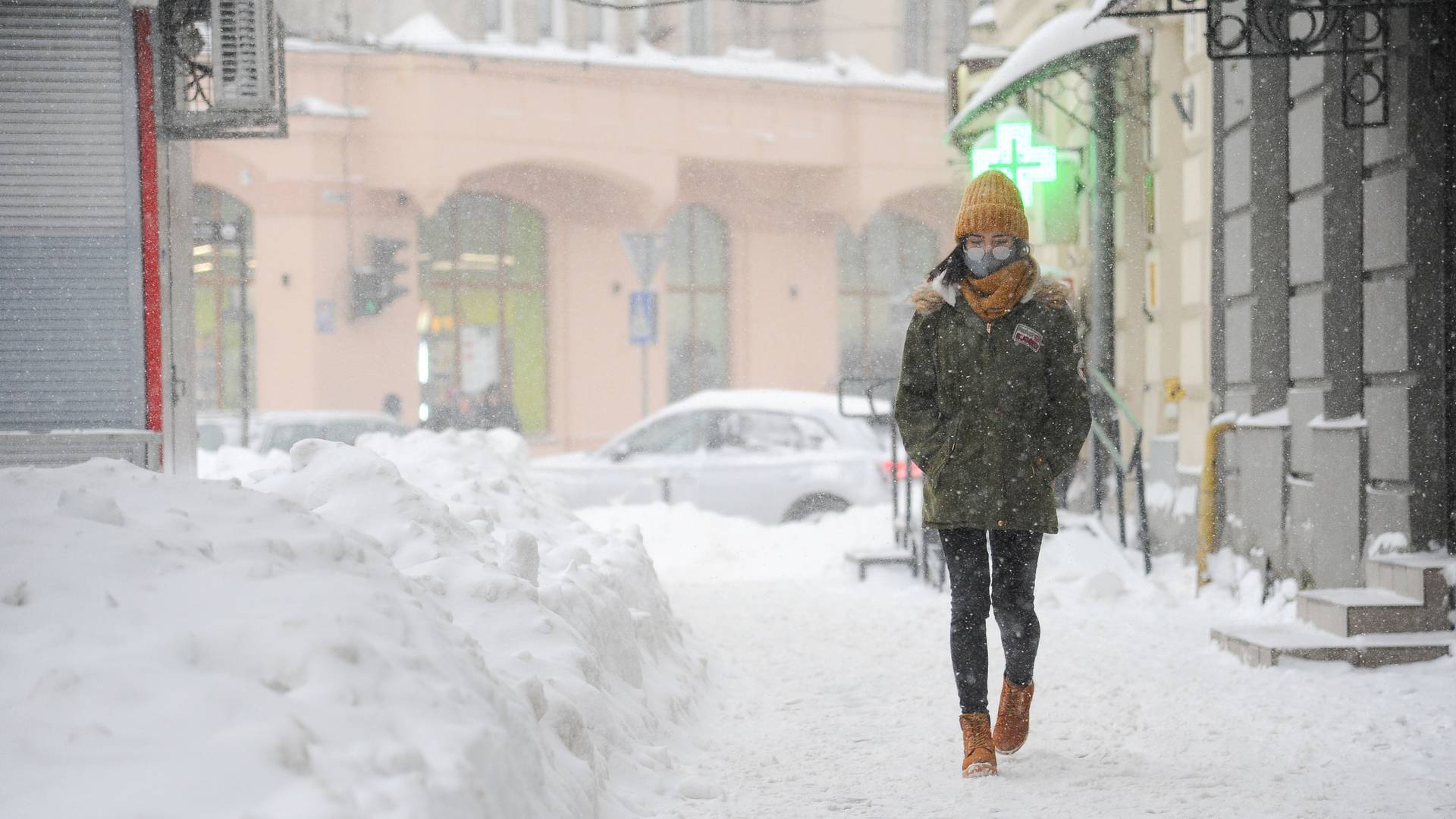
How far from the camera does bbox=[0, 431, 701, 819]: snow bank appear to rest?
111 inches

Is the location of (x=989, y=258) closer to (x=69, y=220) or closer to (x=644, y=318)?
(x=69, y=220)

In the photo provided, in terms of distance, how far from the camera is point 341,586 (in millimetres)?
3678

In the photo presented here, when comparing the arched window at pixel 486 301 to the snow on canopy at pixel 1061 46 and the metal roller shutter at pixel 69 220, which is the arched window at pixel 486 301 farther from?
the metal roller shutter at pixel 69 220

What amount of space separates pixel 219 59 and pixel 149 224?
3.42 feet

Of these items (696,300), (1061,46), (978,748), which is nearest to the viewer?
(978,748)

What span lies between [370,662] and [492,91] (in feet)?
73.9

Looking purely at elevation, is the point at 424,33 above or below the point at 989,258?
above

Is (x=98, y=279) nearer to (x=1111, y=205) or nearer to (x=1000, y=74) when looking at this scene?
(x=1000, y=74)

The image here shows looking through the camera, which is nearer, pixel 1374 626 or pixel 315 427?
pixel 1374 626

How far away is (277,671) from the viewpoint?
320cm

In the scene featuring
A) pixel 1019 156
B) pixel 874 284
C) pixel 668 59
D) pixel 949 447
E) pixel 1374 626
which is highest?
pixel 668 59

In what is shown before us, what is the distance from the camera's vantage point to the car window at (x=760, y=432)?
47.4ft

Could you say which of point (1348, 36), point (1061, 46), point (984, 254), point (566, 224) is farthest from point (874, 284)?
point (984, 254)

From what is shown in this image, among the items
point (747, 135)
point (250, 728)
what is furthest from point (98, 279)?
point (747, 135)
